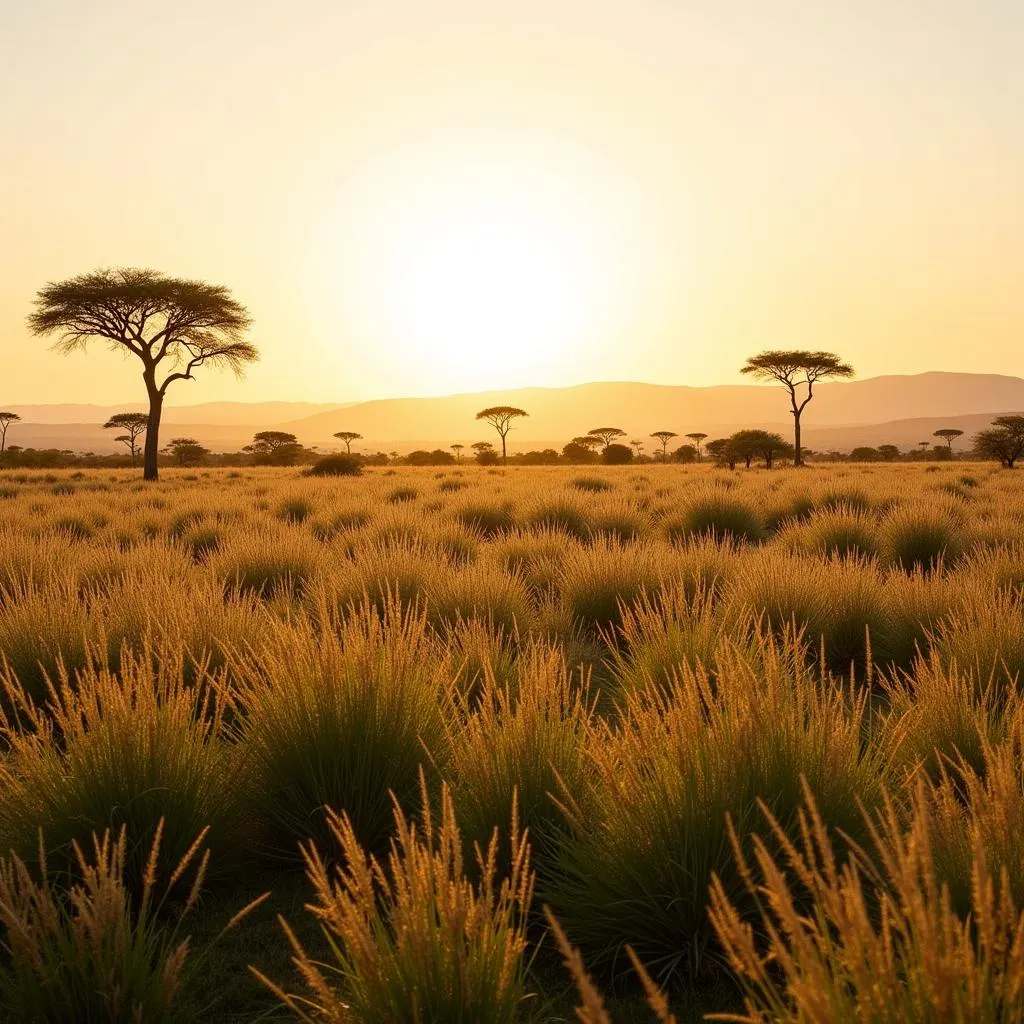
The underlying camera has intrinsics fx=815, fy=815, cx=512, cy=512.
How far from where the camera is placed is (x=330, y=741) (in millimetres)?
3121

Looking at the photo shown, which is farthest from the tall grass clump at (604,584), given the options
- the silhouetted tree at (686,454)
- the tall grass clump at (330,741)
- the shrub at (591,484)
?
the silhouetted tree at (686,454)

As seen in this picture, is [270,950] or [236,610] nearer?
[270,950]

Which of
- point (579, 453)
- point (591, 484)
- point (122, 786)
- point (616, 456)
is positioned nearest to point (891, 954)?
point (122, 786)

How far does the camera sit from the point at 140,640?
189 inches

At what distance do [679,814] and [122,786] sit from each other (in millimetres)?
1873

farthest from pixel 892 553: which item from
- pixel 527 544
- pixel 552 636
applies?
pixel 552 636

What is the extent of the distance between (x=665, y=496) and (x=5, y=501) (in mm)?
13113

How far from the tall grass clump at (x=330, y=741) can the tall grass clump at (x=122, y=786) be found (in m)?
0.18

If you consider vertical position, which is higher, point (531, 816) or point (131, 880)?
A: point (531, 816)

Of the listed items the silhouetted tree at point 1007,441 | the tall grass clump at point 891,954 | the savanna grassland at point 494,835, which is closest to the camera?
the tall grass clump at point 891,954

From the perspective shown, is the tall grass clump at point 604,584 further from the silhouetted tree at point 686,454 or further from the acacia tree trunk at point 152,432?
the silhouetted tree at point 686,454

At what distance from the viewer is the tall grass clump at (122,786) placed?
8.96 ft

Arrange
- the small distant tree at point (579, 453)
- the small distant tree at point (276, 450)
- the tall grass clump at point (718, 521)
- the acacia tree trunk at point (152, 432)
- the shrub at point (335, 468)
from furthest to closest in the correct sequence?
1. the small distant tree at point (579, 453)
2. the small distant tree at point (276, 450)
3. the shrub at point (335, 468)
4. the acacia tree trunk at point (152, 432)
5. the tall grass clump at point (718, 521)

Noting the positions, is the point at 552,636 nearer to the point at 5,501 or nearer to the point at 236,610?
the point at 236,610
